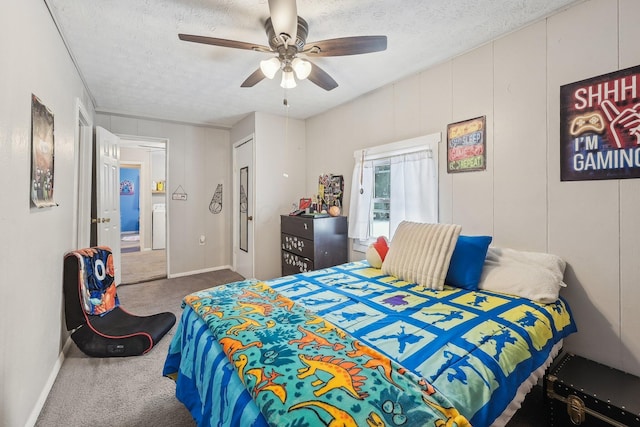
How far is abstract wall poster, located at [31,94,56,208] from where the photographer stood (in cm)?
155

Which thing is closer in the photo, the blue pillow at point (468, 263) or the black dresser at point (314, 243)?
the blue pillow at point (468, 263)

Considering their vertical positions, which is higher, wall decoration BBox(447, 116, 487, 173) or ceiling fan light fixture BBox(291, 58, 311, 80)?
ceiling fan light fixture BBox(291, 58, 311, 80)

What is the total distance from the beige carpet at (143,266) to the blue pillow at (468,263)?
419cm

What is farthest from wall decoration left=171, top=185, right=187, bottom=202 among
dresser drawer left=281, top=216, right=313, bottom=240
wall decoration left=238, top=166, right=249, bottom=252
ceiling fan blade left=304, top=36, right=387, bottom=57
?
ceiling fan blade left=304, top=36, right=387, bottom=57

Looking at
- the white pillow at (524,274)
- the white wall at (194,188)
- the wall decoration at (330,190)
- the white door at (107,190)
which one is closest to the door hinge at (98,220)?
the white door at (107,190)

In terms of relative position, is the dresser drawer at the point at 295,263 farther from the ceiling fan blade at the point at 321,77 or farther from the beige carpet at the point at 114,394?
the ceiling fan blade at the point at 321,77

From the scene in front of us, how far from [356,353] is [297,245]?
2428 millimetres

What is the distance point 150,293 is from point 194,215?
4.51 ft

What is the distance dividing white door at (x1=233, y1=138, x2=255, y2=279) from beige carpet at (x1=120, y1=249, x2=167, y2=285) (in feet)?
4.00

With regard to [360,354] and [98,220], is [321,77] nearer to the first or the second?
[360,354]

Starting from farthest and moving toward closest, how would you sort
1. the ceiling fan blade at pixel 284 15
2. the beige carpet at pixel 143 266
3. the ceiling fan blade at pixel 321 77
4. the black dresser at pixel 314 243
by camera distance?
the beige carpet at pixel 143 266
the black dresser at pixel 314 243
the ceiling fan blade at pixel 321 77
the ceiling fan blade at pixel 284 15

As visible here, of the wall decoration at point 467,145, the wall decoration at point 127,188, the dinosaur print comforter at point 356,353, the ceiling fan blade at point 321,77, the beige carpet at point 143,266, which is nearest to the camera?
the dinosaur print comforter at point 356,353

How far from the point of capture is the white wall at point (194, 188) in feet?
14.2

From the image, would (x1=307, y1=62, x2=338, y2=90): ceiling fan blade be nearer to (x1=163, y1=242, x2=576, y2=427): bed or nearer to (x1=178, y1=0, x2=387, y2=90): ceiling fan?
(x1=178, y1=0, x2=387, y2=90): ceiling fan
